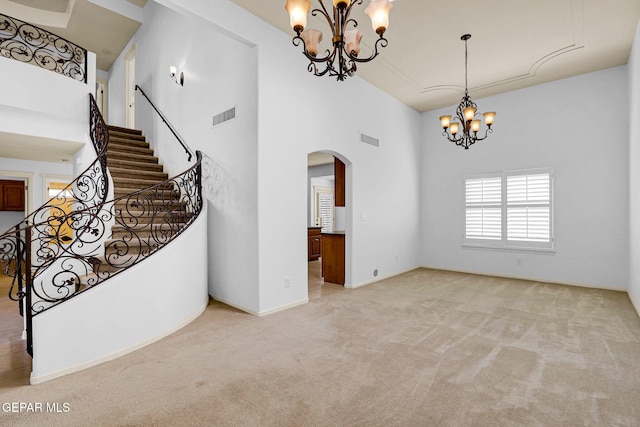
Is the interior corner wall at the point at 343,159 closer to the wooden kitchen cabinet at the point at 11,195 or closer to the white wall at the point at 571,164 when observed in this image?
the white wall at the point at 571,164

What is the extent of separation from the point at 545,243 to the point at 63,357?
738cm

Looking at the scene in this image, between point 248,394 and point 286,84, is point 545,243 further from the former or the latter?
point 248,394

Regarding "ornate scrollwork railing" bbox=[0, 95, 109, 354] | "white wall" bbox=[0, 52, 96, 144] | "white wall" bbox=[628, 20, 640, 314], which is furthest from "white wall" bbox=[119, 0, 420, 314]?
"white wall" bbox=[628, 20, 640, 314]

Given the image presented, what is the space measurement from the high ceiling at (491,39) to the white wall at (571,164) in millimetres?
420

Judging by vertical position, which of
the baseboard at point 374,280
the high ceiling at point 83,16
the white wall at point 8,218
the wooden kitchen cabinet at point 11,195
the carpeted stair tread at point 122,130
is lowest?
the baseboard at point 374,280

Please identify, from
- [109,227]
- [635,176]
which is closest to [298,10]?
[109,227]

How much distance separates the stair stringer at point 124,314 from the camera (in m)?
2.58

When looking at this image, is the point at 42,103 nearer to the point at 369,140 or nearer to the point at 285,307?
the point at 285,307

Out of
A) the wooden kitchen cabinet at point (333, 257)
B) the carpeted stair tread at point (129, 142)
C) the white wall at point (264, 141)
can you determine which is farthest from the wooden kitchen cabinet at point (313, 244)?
the carpeted stair tread at point (129, 142)

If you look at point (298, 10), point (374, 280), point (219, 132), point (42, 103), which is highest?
point (42, 103)

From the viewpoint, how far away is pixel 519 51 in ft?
16.0

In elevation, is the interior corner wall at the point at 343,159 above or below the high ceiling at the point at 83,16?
below

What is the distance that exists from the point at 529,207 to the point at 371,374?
5368 mm

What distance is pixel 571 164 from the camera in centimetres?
576
